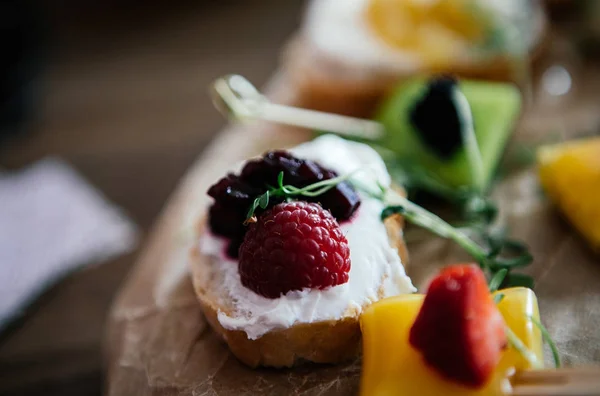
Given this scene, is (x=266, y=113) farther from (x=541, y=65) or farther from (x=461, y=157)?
(x=541, y=65)

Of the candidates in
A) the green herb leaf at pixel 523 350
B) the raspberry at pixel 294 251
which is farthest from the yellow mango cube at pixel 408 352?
the raspberry at pixel 294 251

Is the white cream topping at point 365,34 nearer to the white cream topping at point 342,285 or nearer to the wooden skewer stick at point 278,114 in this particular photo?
the wooden skewer stick at point 278,114

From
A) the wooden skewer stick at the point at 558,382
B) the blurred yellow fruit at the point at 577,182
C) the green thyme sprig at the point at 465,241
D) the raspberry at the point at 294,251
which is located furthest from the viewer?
the blurred yellow fruit at the point at 577,182

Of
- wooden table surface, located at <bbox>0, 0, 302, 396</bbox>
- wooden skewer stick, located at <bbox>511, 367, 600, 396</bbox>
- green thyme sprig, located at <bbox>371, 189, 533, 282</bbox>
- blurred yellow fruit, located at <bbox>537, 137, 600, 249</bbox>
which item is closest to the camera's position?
wooden skewer stick, located at <bbox>511, 367, 600, 396</bbox>

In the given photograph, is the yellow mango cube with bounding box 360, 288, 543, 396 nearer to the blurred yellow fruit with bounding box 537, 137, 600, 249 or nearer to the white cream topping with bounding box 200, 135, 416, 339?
the white cream topping with bounding box 200, 135, 416, 339

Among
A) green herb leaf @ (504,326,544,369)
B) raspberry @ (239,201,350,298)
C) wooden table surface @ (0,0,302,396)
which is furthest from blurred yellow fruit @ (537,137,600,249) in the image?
wooden table surface @ (0,0,302,396)

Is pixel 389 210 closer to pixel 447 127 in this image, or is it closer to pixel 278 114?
pixel 447 127
